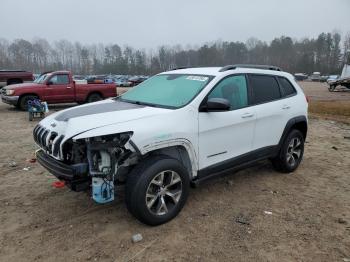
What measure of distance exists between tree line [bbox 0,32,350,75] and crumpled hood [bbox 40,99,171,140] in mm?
80318

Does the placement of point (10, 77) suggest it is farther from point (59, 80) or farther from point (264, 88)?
point (264, 88)

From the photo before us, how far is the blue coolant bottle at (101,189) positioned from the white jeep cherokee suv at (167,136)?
0.03 ft

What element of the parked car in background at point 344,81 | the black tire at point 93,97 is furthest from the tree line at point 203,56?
the black tire at point 93,97

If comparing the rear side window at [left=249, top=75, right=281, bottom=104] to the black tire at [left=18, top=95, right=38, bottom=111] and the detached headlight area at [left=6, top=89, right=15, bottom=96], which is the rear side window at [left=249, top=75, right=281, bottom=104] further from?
the detached headlight area at [left=6, top=89, right=15, bottom=96]

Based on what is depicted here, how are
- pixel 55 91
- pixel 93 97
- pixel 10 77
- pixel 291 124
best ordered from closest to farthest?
pixel 291 124 < pixel 55 91 < pixel 93 97 < pixel 10 77

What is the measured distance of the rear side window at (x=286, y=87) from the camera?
A: 566 cm

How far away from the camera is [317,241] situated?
12.0ft

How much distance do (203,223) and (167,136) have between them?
1131 mm

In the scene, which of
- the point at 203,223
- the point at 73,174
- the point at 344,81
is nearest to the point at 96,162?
the point at 73,174

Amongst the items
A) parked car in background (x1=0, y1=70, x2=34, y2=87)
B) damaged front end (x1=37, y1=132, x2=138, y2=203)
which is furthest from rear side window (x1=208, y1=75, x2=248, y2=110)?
parked car in background (x1=0, y1=70, x2=34, y2=87)

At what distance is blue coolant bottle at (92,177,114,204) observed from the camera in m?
3.54

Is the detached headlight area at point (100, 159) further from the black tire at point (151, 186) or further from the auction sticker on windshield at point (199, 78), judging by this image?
the auction sticker on windshield at point (199, 78)

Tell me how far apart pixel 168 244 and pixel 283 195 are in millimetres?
2108

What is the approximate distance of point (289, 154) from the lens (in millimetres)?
5781
